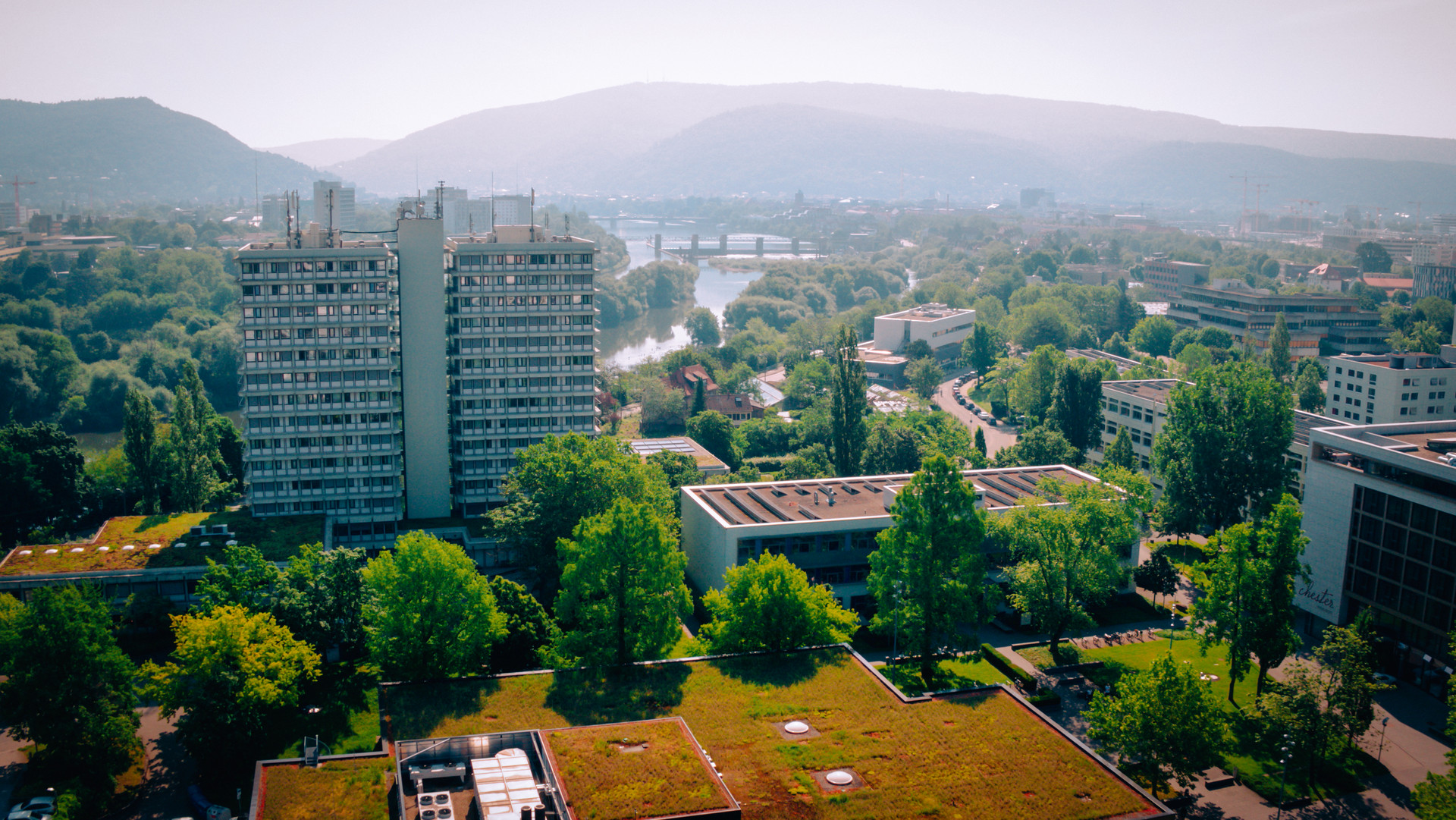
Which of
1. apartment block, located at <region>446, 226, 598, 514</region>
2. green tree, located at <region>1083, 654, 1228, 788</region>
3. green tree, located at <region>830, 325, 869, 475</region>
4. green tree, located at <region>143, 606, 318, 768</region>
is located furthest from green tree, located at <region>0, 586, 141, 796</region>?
green tree, located at <region>830, 325, 869, 475</region>

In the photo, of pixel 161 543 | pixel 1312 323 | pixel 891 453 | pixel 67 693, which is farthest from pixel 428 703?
pixel 1312 323

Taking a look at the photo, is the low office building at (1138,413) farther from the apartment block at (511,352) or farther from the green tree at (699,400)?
the apartment block at (511,352)

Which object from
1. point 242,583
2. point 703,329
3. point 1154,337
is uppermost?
point 1154,337

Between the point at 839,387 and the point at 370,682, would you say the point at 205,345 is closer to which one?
the point at 839,387

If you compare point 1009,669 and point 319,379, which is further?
point 319,379

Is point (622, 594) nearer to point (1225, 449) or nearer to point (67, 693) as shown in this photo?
point (67, 693)

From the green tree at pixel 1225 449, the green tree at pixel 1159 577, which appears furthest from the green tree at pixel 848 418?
the green tree at pixel 1159 577
